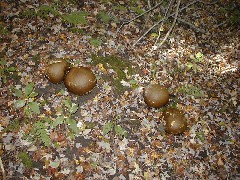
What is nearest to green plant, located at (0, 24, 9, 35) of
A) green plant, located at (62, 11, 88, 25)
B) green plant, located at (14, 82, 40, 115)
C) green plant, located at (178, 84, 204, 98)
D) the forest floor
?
the forest floor

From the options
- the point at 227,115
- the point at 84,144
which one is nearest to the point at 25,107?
the point at 84,144

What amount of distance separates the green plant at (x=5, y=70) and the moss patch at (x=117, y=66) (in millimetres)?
2361

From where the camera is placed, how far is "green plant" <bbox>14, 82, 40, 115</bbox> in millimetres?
6266

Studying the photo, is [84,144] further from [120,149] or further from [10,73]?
[10,73]

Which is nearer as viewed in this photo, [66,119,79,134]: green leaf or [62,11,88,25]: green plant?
[66,119,79,134]: green leaf

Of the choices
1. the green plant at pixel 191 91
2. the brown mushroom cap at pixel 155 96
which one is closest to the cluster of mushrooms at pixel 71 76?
the brown mushroom cap at pixel 155 96

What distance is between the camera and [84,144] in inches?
244

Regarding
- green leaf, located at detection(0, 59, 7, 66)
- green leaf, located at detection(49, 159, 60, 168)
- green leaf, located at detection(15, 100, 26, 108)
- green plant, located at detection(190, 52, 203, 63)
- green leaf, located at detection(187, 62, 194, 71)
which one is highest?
green leaf, located at detection(0, 59, 7, 66)

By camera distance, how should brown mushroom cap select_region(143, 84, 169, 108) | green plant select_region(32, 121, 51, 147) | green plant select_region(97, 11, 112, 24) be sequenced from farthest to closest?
green plant select_region(97, 11, 112, 24), brown mushroom cap select_region(143, 84, 169, 108), green plant select_region(32, 121, 51, 147)

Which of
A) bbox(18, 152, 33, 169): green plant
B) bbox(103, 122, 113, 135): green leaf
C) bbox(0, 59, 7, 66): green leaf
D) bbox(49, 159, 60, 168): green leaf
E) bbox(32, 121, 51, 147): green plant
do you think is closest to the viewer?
bbox(18, 152, 33, 169): green plant

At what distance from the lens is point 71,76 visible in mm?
6410

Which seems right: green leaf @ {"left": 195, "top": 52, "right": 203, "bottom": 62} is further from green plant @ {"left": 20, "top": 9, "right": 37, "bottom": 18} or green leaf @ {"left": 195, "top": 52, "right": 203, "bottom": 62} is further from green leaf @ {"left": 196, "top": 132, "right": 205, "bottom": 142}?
green plant @ {"left": 20, "top": 9, "right": 37, "bottom": 18}

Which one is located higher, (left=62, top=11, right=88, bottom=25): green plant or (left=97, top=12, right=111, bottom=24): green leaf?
(left=62, top=11, right=88, bottom=25): green plant

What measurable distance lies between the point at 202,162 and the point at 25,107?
5.01 meters
